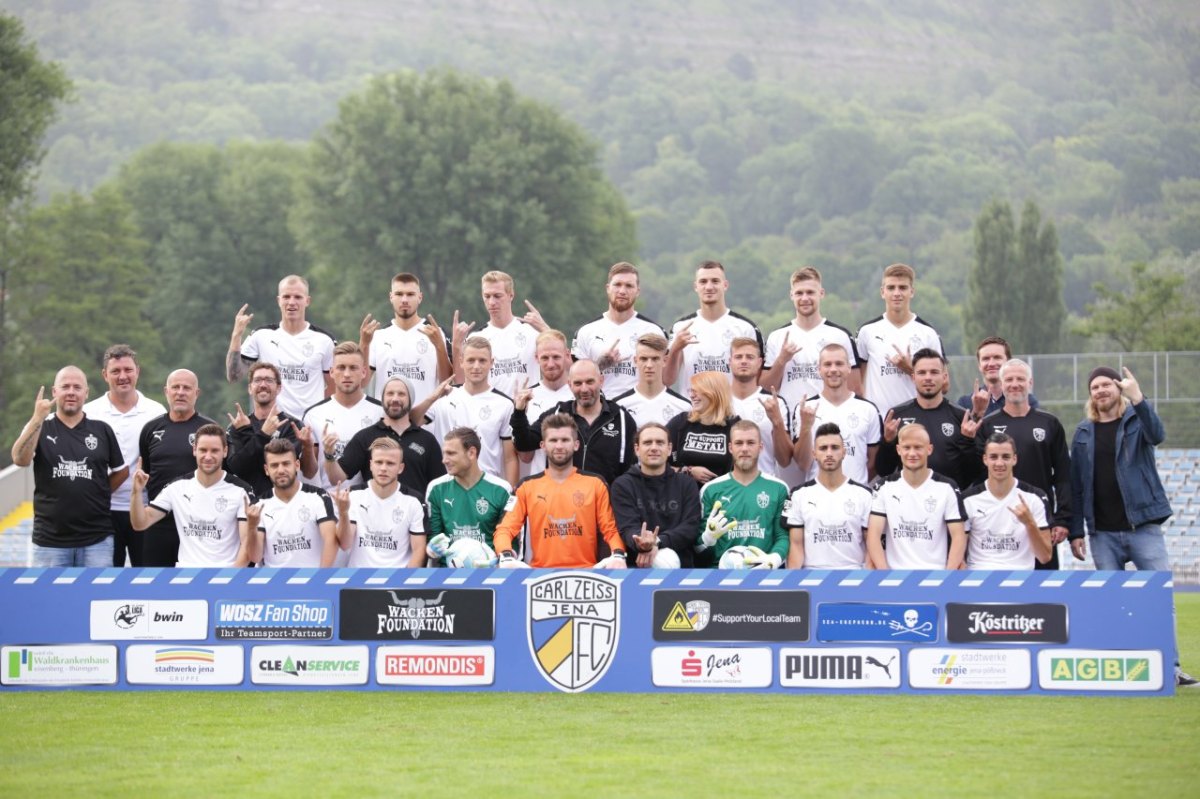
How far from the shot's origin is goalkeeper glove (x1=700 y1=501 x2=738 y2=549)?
11.6 metres

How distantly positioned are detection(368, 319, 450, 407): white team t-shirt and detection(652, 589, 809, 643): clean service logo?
13.7 ft

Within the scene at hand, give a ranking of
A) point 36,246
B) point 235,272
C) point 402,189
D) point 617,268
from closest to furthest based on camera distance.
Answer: point 617,268
point 36,246
point 402,189
point 235,272

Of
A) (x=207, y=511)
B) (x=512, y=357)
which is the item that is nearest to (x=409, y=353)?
(x=512, y=357)

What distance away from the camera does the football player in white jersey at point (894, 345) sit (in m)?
13.5

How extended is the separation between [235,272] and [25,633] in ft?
215

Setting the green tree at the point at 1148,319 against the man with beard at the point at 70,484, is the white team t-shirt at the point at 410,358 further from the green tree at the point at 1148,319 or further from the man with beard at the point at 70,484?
the green tree at the point at 1148,319

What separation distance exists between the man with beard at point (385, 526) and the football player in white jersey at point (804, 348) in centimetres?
342

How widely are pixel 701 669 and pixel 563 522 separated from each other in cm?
153

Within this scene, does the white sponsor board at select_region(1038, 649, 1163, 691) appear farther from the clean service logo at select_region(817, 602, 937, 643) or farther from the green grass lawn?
the clean service logo at select_region(817, 602, 937, 643)

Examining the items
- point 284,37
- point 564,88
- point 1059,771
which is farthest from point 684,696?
point 284,37

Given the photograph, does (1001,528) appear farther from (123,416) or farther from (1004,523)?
(123,416)

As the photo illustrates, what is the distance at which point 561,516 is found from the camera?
11.4 meters

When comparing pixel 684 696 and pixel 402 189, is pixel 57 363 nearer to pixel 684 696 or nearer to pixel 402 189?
pixel 402 189

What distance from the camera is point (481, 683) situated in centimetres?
1074
